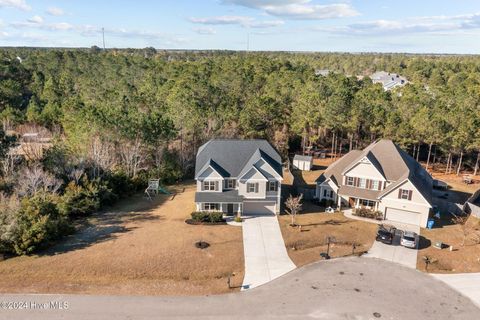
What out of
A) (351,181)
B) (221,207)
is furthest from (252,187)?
(351,181)

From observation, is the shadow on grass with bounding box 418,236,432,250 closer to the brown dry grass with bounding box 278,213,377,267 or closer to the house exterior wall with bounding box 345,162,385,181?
the brown dry grass with bounding box 278,213,377,267

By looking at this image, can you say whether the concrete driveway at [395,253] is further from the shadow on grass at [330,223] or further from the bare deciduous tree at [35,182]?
the bare deciduous tree at [35,182]

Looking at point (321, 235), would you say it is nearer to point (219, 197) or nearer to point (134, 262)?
point (219, 197)

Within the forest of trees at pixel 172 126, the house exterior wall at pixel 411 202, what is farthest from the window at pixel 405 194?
the forest of trees at pixel 172 126

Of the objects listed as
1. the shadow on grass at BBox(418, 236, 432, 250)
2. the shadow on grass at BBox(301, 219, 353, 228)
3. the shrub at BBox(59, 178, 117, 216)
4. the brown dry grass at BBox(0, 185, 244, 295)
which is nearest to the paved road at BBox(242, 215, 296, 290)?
the brown dry grass at BBox(0, 185, 244, 295)

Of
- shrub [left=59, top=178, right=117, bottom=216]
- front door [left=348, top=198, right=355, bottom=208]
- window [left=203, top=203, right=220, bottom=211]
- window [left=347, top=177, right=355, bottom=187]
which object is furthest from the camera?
front door [left=348, top=198, right=355, bottom=208]

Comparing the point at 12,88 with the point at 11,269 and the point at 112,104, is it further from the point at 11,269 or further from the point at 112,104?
the point at 11,269

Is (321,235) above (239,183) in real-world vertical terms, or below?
below
